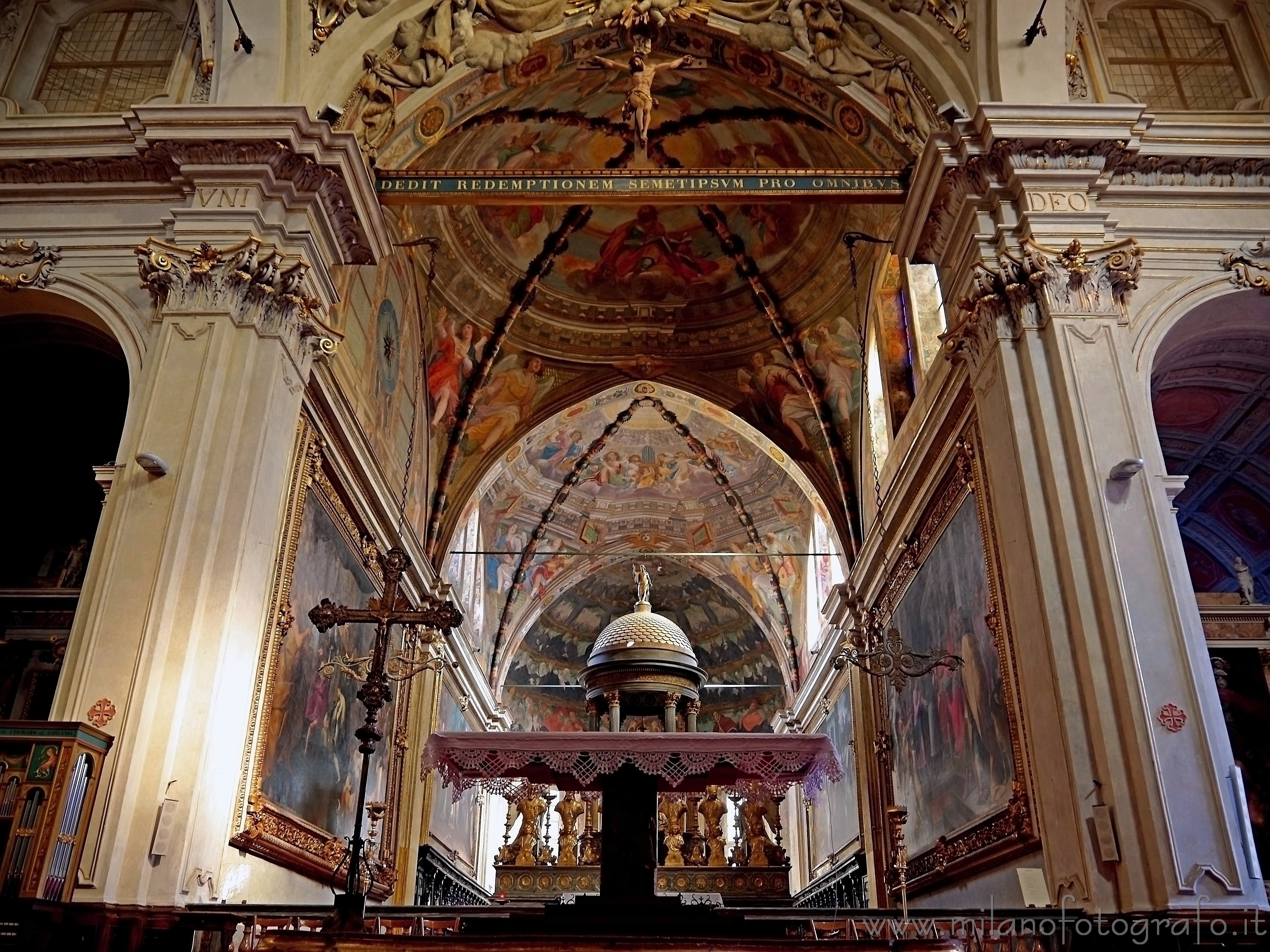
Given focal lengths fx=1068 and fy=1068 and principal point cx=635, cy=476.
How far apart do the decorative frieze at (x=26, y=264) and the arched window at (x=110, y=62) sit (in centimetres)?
181

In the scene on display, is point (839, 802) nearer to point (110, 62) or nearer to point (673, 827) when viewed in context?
point (673, 827)

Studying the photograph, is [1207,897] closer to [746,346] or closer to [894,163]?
[894,163]

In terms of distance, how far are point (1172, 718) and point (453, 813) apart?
44.2ft

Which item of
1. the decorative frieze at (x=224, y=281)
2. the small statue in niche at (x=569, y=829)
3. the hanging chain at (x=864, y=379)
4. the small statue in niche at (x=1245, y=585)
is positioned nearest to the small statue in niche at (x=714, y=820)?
the small statue in niche at (x=569, y=829)

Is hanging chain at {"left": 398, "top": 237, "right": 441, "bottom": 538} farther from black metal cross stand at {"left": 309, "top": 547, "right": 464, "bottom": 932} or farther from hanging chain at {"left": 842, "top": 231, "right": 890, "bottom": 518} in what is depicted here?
black metal cross stand at {"left": 309, "top": 547, "right": 464, "bottom": 932}

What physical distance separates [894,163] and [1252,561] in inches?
240

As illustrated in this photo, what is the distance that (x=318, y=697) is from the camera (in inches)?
419

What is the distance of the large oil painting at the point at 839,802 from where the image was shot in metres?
15.7

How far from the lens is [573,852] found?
14.5 m

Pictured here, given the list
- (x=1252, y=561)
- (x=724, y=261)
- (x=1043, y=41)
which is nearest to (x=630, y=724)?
(x=724, y=261)

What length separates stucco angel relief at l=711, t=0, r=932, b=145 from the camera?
417 inches

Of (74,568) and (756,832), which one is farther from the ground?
(74,568)

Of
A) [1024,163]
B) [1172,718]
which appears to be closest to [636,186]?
[1024,163]

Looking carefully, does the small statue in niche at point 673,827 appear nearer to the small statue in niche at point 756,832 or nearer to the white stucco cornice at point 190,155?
the small statue in niche at point 756,832
